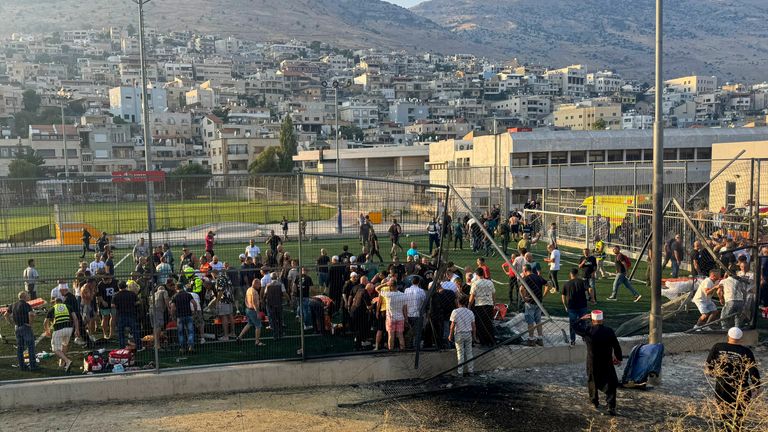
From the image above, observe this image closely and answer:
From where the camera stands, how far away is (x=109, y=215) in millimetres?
17688

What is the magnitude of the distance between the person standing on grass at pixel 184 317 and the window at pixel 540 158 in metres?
33.3

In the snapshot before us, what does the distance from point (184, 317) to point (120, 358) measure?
1317 mm

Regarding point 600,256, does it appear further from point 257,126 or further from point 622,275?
point 257,126

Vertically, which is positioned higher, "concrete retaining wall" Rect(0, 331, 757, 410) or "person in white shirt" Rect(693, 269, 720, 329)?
"person in white shirt" Rect(693, 269, 720, 329)

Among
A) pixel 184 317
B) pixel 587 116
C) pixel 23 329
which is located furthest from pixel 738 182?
pixel 587 116

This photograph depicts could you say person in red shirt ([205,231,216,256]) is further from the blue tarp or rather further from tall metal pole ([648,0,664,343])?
tall metal pole ([648,0,664,343])

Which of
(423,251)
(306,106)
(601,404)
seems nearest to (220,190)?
(601,404)

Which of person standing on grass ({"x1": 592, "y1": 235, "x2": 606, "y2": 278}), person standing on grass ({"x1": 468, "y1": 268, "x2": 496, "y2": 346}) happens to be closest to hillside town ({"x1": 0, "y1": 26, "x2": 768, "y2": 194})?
person standing on grass ({"x1": 468, "y1": 268, "x2": 496, "y2": 346})

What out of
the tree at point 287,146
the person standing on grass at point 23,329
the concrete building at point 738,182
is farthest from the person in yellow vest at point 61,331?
the tree at point 287,146

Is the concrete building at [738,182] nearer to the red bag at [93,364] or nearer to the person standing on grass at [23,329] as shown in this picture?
the red bag at [93,364]

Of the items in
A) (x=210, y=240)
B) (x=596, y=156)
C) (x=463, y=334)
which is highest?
(x=596, y=156)

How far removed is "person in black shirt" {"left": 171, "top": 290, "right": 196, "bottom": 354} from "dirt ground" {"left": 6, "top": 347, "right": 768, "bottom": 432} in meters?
1.77

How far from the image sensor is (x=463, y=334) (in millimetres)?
10508

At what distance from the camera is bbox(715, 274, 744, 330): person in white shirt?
39.7 feet
